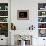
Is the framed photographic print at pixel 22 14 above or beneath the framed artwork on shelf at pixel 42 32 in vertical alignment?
above

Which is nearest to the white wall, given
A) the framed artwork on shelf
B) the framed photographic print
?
the framed photographic print

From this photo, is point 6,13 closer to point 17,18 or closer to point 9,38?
point 17,18

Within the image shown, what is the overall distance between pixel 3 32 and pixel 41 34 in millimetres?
2034

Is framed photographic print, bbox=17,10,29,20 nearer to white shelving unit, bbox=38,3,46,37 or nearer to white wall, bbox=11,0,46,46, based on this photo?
white wall, bbox=11,0,46,46

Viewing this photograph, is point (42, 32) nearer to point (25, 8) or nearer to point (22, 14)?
point (22, 14)

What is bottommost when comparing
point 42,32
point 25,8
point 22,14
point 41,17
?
point 42,32

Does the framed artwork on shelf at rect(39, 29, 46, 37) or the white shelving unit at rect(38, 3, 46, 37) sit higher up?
the white shelving unit at rect(38, 3, 46, 37)

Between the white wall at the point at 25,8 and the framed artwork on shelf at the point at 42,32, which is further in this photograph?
the framed artwork on shelf at the point at 42,32

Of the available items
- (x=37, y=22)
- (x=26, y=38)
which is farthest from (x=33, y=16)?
(x=26, y=38)

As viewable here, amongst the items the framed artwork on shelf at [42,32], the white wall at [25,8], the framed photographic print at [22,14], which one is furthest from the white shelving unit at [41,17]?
the framed photographic print at [22,14]

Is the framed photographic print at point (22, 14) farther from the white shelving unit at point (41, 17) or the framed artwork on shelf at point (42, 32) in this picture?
the framed artwork on shelf at point (42, 32)

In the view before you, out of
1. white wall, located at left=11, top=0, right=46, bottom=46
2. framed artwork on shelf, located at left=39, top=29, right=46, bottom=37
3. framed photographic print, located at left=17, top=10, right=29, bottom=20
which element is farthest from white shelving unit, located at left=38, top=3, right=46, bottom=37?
framed photographic print, located at left=17, top=10, right=29, bottom=20

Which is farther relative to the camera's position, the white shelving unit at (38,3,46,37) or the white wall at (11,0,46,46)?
the white shelving unit at (38,3,46,37)

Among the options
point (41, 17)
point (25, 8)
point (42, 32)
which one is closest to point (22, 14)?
point (25, 8)
